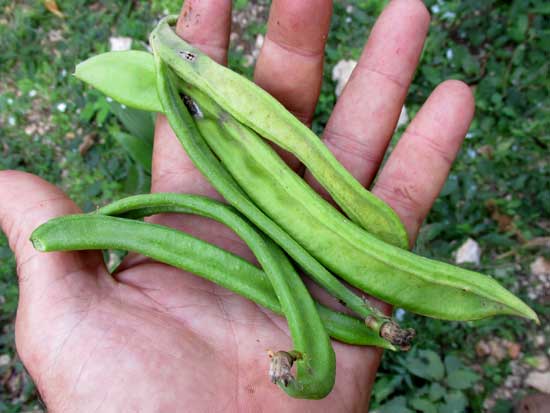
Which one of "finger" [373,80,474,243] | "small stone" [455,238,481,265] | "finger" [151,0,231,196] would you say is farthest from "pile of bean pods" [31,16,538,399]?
"small stone" [455,238,481,265]

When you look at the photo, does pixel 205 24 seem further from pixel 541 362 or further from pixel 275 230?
pixel 541 362

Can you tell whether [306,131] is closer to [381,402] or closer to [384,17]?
[384,17]

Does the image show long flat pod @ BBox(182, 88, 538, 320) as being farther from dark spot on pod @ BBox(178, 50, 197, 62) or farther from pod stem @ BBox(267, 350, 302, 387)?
pod stem @ BBox(267, 350, 302, 387)

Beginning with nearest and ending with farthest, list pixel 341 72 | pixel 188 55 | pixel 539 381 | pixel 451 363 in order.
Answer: pixel 188 55
pixel 451 363
pixel 539 381
pixel 341 72

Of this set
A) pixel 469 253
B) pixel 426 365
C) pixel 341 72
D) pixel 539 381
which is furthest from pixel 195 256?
pixel 539 381

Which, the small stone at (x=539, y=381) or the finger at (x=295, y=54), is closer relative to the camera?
the finger at (x=295, y=54)

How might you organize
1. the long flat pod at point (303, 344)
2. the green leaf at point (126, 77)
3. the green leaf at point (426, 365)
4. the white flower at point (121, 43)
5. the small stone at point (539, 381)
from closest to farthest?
the long flat pod at point (303, 344)
the green leaf at point (126, 77)
the green leaf at point (426, 365)
the small stone at point (539, 381)
the white flower at point (121, 43)

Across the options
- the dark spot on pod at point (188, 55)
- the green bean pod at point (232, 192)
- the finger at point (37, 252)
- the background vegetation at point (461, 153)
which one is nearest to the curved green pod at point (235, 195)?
the green bean pod at point (232, 192)

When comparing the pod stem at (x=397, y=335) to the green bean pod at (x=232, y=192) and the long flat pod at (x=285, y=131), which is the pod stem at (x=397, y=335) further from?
the long flat pod at (x=285, y=131)
